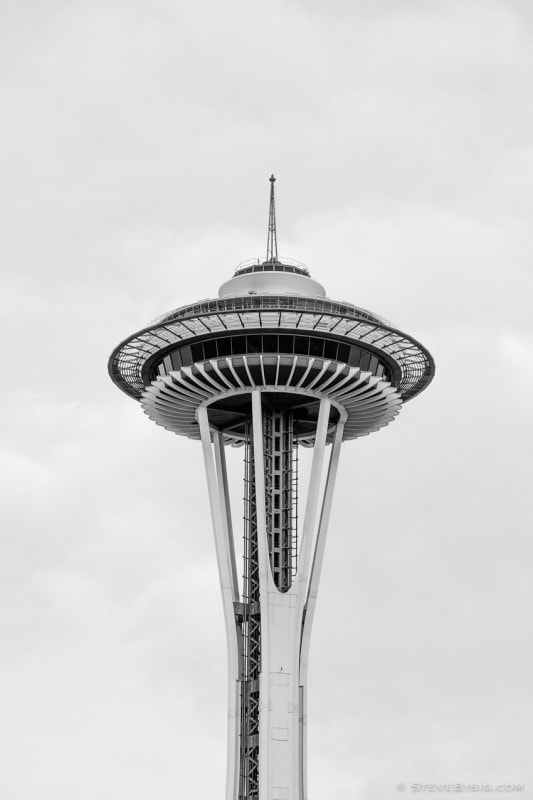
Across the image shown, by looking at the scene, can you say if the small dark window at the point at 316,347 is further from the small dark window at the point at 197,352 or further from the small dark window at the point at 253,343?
the small dark window at the point at 197,352

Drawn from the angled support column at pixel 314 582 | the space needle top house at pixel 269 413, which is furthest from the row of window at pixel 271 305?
the angled support column at pixel 314 582

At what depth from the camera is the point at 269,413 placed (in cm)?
11588

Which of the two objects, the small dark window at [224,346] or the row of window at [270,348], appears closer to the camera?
the row of window at [270,348]

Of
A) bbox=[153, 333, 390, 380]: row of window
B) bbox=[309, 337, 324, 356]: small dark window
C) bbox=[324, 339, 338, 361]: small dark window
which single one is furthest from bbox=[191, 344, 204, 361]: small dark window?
bbox=[324, 339, 338, 361]: small dark window

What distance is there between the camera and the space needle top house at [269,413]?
10781cm

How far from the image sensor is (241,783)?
356 ft

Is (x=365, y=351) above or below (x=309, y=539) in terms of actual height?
above

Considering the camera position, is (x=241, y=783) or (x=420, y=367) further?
(x=420, y=367)

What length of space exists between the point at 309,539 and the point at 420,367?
596 inches

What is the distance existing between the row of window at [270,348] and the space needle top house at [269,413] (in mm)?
91

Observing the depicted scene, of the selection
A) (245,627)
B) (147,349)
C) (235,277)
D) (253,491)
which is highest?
(235,277)

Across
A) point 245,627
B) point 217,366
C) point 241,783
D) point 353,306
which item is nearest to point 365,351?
point 353,306

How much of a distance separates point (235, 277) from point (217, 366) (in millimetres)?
10108

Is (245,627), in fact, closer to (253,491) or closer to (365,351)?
(253,491)
